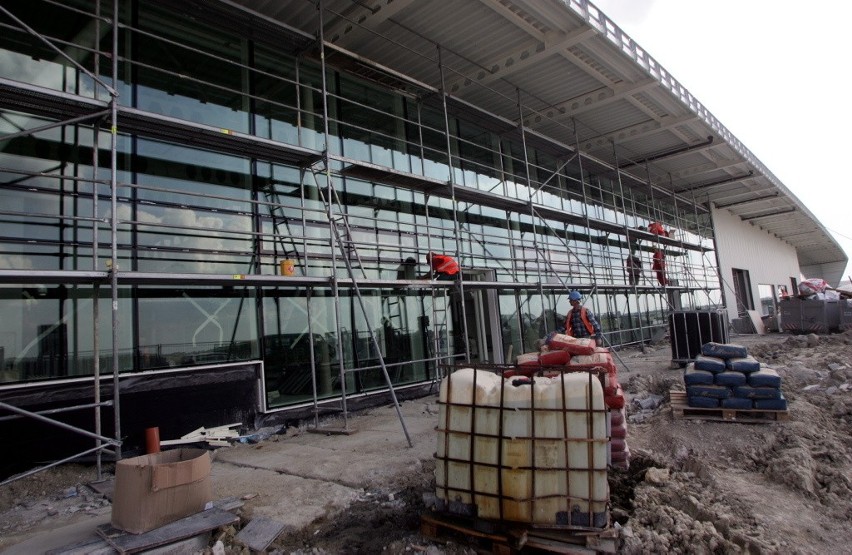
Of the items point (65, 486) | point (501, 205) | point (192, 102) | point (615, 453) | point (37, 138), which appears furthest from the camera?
point (501, 205)

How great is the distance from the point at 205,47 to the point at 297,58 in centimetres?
145

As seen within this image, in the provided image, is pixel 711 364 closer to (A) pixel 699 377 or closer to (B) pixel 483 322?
(A) pixel 699 377

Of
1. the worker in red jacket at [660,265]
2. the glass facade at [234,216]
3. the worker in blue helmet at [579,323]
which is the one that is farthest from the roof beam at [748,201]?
the worker in blue helmet at [579,323]

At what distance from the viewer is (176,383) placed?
6.66 metres

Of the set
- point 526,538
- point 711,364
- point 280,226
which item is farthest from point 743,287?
point 526,538

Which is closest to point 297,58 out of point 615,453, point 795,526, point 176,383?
point 176,383

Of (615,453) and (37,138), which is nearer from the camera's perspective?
(615,453)

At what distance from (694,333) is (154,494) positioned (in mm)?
11500

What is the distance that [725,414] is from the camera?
22.0ft

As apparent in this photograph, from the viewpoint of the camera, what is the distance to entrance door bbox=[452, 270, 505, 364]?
1148cm

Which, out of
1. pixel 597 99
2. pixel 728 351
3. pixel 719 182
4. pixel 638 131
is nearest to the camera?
pixel 728 351

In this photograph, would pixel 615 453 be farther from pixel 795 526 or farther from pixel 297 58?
pixel 297 58

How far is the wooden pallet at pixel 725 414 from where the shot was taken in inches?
257

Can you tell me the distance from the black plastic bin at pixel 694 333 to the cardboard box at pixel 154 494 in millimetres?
10786
